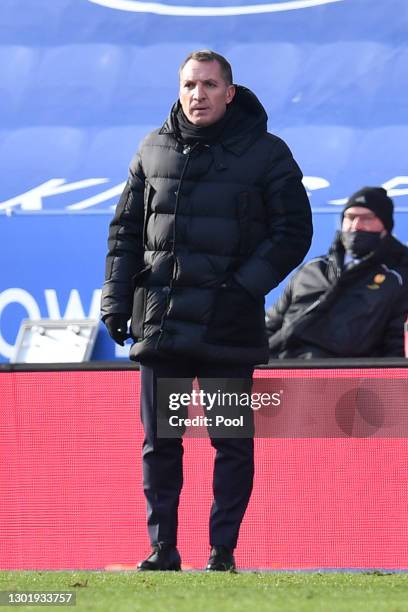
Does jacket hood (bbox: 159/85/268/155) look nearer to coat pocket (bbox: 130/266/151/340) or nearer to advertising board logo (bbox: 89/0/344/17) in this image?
coat pocket (bbox: 130/266/151/340)

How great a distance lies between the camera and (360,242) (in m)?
6.20

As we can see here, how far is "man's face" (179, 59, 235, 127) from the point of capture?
420 centimetres

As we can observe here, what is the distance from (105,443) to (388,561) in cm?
105

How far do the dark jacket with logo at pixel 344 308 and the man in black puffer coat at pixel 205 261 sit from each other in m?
1.59

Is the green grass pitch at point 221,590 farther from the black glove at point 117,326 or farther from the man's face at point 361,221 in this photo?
the man's face at point 361,221

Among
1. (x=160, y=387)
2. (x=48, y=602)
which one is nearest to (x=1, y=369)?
(x=160, y=387)

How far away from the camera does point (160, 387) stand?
4250 mm

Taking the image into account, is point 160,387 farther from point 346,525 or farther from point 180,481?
point 346,525

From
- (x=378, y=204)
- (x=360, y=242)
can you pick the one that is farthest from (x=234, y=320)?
(x=378, y=204)

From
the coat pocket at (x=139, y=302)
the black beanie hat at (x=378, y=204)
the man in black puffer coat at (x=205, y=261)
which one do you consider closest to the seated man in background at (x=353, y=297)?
the black beanie hat at (x=378, y=204)

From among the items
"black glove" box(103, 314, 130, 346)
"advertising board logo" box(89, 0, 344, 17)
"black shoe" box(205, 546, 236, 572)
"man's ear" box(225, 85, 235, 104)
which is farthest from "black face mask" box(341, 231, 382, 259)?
"advertising board logo" box(89, 0, 344, 17)

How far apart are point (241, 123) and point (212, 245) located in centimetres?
38

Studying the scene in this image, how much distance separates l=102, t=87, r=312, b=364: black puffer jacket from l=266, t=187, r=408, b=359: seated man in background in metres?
1.60

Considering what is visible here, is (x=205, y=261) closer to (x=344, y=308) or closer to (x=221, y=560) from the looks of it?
(x=221, y=560)
